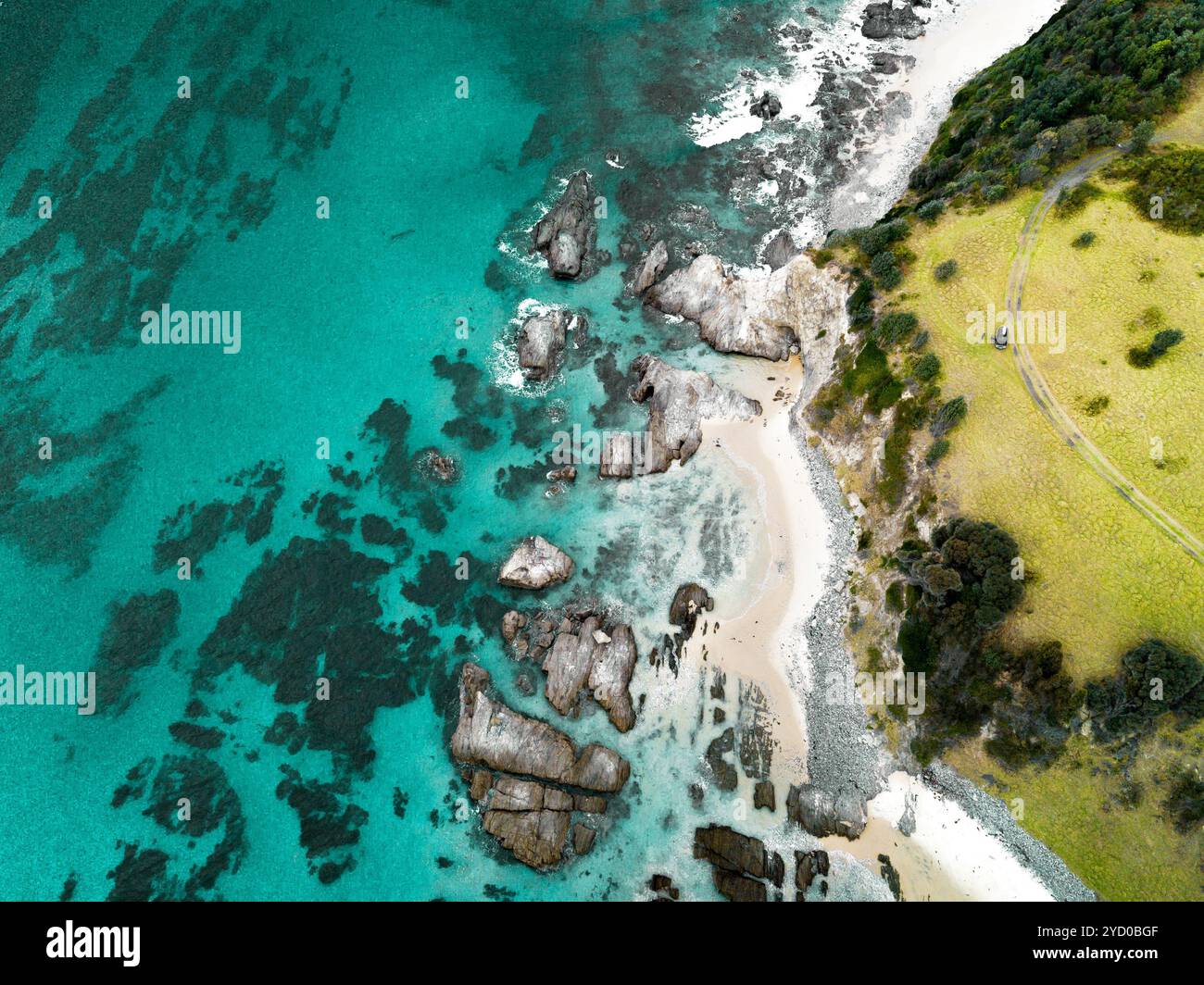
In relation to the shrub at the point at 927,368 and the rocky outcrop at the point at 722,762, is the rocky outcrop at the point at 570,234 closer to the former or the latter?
the shrub at the point at 927,368

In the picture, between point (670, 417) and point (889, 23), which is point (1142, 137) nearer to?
point (889, 23)

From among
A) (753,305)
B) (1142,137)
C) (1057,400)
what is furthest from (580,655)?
(1142,137)

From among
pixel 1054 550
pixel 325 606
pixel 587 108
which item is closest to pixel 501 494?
pixel 325 606

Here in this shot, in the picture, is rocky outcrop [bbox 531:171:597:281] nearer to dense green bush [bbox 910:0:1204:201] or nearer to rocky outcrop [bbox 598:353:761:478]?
rocky outcrop [bbox 598:353:761:478]

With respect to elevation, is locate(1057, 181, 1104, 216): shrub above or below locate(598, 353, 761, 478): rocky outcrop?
above

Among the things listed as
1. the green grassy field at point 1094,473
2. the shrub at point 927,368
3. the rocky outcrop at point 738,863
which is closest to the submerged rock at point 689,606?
the rocky outcrop at point 738,863

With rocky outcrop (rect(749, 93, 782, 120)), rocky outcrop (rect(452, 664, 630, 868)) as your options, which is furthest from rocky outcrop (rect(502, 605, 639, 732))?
rocky outcrop (rect(749, 93, 782, 120))
